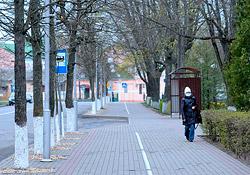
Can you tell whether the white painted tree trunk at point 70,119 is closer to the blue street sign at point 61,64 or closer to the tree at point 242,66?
the blue street sign at point 61,64

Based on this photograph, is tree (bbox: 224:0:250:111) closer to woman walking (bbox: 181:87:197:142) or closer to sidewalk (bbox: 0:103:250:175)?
woman walking (bbox: 181:87:197:142)

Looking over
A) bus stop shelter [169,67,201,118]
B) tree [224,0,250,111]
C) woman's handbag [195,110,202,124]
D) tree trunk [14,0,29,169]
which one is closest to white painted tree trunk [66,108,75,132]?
woman's handbag [195,110,202,124]

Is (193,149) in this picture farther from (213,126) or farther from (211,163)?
(211,163)

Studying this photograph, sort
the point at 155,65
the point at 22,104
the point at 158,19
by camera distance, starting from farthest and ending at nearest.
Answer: the point at 155,65, the point at 158,19, the point at 22,104

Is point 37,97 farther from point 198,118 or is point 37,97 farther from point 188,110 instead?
point 198,118

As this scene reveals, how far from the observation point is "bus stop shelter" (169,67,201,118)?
82.0 feet

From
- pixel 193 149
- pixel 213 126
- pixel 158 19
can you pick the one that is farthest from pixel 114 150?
pixel 158 19

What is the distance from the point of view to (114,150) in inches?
463

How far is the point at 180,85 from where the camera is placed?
82.5 ft

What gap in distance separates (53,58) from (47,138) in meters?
3.77

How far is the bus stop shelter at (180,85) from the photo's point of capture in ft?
82.0

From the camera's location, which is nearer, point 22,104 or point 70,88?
point 22,104

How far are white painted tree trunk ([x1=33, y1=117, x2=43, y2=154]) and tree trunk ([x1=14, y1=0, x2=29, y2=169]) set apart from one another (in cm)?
206

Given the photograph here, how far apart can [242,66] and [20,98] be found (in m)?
8.83
